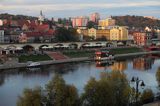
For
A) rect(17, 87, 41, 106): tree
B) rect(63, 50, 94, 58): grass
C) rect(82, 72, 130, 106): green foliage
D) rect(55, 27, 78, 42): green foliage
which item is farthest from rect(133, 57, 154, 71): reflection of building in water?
rect(17, 87, 41, 106): tree

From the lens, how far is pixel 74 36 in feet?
98.4

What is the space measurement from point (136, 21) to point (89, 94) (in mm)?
54218

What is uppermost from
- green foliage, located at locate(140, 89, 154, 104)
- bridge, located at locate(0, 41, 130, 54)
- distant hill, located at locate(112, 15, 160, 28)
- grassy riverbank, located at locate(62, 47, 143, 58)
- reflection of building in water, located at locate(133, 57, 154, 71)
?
distant hill, located at locate(112, 15, 160, 28)

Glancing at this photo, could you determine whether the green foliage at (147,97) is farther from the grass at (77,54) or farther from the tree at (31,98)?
the grass at (77,54)

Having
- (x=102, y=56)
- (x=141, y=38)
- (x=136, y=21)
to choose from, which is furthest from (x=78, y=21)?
(x=102, y=56)

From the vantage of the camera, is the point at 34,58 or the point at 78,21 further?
the point at 78,21

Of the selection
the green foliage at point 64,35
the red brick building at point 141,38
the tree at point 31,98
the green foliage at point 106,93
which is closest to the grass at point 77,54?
the green foliage at point 64,35

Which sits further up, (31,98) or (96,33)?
(31,98)

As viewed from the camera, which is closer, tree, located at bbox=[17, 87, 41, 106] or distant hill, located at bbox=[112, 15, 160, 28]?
tree, located at bbox=[17, 87, 41, 106]

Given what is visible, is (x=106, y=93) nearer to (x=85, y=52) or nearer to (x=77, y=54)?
(x=77, y=54)

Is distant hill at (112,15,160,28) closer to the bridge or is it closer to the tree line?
the bridge

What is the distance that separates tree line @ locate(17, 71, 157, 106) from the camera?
6492 mm

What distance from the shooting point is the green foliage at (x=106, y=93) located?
692 cm

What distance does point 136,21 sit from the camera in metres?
60.3
